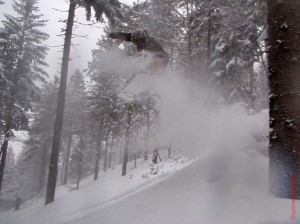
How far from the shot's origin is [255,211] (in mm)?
3799

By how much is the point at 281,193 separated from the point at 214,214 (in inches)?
36.7

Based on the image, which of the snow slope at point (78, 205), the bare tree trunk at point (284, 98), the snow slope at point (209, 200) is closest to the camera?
the snow slope at point (209, 200)

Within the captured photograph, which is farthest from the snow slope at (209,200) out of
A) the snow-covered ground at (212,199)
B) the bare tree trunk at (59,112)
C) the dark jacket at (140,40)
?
the bare tree trunk at (59,112)

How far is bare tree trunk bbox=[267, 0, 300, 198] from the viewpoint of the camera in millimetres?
3998

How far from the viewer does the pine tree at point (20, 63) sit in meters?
22.7

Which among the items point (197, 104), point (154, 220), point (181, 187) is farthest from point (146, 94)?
point (154, 220)

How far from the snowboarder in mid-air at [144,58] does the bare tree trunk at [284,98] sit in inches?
124

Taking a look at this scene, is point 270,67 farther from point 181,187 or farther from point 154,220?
point 154,220

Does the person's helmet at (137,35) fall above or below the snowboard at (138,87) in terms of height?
above

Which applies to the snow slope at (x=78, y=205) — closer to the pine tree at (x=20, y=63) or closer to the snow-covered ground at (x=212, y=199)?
the snow-covered ground at (x=212, y=199)

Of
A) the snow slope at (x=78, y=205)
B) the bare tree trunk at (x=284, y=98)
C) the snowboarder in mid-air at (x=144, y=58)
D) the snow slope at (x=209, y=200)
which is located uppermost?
the snowboarder in mid-air at (x=144, y=58)

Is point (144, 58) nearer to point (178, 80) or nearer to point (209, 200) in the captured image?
point (178, 80)

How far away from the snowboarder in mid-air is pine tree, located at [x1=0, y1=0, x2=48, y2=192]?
15924 mm

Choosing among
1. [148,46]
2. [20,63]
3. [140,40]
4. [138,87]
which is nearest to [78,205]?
[138,87]
